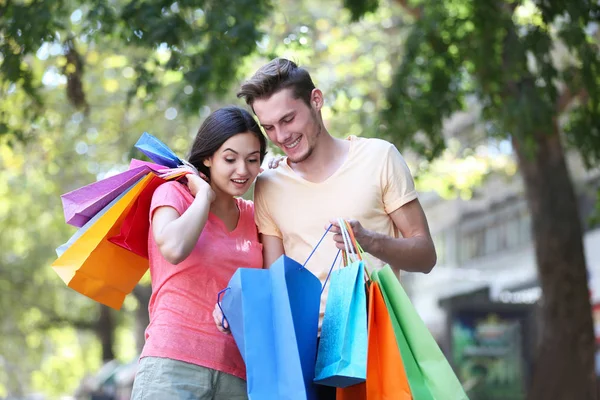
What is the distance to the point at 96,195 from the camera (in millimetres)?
3779

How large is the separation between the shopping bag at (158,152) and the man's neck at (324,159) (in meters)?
0.50

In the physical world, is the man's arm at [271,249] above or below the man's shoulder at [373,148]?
below

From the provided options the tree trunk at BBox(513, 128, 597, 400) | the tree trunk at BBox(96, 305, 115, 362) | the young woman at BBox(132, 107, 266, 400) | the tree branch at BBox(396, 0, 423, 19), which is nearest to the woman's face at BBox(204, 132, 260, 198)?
the young woman at BBox(132, 107, 266, 400)

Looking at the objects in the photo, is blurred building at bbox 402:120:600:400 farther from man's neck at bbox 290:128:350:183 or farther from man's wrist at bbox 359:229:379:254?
man's wrist at bbox 359:229:379:254

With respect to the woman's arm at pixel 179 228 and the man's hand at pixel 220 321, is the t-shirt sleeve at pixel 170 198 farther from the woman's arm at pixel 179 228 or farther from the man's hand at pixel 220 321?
the man's hand at pixel 220 321

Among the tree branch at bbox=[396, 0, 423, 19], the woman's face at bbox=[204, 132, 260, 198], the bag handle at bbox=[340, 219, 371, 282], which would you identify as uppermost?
the tree branch at bbox=[396, 0, 423, 19]

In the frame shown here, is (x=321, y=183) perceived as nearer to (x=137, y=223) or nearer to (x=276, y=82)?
(x=276, y=82)

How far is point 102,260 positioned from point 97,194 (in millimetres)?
260

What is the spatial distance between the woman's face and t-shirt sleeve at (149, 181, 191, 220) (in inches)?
7.1

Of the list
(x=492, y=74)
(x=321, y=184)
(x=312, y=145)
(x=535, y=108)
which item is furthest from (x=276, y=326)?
(x=492, y=74)

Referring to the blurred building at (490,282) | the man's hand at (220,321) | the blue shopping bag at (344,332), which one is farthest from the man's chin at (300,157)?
the blurred building at (490,282)

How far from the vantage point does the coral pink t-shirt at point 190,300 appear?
3.56 meters

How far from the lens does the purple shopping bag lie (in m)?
3.75

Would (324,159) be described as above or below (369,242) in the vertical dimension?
above
